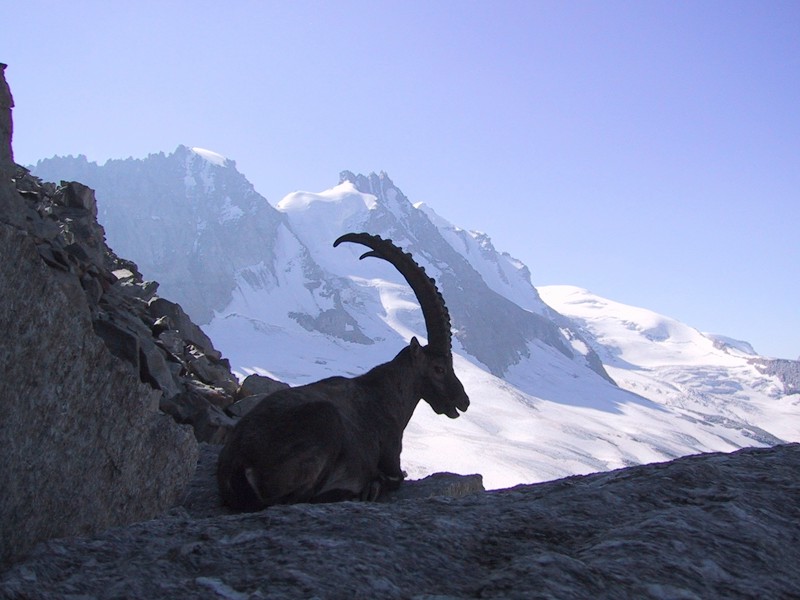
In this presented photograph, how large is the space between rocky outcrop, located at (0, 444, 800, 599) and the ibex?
2.94m

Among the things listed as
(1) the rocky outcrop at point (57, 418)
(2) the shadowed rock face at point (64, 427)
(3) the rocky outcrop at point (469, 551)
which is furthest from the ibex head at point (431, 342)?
(3) the rocky outcrop at point (469, 551)

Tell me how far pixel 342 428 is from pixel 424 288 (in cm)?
365

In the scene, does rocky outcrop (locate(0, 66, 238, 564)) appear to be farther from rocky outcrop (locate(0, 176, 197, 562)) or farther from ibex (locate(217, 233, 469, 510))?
ibex (locate(217, 233, 469, 510))

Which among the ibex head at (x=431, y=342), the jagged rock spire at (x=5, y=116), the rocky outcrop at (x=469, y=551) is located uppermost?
the jagged rock spire at (x=5, y=116)

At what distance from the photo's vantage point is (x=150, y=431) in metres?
5.86

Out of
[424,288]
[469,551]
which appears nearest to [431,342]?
[424,288]

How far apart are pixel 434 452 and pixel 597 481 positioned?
17260 centimetres

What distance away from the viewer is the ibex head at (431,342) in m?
11.5

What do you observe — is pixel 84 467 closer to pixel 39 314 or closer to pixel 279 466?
pixel 39 314

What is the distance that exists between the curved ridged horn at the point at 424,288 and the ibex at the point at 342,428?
0.02m

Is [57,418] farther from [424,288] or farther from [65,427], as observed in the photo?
[424,288]

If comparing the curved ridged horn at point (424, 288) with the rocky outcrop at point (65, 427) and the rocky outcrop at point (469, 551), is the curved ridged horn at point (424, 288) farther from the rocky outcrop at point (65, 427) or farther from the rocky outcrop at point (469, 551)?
the rocky outcrop at point (469, 551)

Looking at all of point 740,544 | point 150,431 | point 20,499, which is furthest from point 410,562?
point 150,431

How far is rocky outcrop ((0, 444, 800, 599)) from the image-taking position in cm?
310
